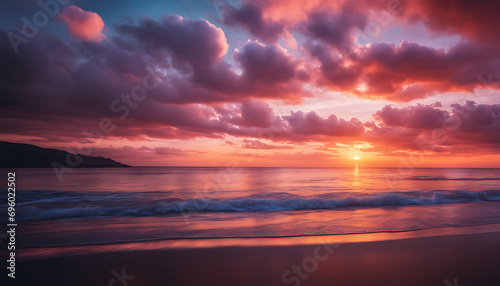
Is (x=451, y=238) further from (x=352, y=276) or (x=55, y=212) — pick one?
(x=55, y=212)

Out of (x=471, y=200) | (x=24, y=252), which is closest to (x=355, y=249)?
(x=24, y=252)

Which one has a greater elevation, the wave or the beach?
the beach

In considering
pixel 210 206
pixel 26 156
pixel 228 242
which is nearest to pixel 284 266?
pixel 228 242

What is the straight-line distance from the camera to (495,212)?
962 centimetres

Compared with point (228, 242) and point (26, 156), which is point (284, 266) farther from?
point (26, 156)

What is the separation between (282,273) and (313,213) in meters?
6.21

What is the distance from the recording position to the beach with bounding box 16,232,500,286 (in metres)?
3.87

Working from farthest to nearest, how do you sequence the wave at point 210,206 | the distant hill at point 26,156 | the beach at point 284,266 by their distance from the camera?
the distant hill at point 26,156 → the wave at point 210,206 → the beach at point 284,266

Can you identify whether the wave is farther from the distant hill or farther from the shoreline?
the distant hill

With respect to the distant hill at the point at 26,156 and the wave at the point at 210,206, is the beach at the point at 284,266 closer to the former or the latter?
the wave at the point at 210,206

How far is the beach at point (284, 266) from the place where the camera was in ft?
12.7

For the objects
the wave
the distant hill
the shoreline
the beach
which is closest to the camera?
the beach

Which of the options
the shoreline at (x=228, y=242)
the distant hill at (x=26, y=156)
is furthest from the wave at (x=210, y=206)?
the distant hill at (x=26, y=156)

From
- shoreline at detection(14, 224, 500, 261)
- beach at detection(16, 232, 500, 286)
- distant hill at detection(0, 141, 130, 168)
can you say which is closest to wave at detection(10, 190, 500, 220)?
shoreline at detection(14, 224, 500, 261)
